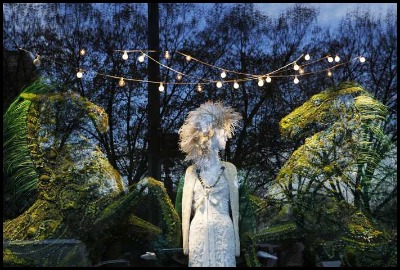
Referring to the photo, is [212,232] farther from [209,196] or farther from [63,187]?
[63,187]

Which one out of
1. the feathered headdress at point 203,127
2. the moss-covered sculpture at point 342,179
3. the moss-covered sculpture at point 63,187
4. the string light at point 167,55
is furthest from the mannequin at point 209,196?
the string light at point 167,55

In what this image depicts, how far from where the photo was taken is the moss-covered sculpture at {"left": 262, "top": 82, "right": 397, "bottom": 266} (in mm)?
5566

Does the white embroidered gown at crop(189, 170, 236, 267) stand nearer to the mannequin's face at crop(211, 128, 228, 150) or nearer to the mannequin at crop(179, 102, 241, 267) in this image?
the mannequin at crop(179, 102, 241, 267)

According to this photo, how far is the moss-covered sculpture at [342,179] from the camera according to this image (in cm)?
557

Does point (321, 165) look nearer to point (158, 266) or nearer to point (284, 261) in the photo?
point (284, 261)

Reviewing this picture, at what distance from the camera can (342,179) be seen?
5672 millimetres

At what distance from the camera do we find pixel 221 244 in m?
4.96

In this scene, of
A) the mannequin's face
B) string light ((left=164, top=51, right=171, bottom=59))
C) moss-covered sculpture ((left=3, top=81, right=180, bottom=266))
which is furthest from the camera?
string light ((left=164, top=51, right=171, bottom=59))

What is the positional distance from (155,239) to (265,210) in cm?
96

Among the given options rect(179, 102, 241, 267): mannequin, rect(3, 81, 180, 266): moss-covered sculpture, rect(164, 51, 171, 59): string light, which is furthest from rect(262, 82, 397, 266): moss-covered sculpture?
rect(164, 51, 171, 59): string light

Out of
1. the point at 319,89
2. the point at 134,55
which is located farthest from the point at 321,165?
the point at 134,55

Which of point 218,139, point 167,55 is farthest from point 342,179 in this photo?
point 167,55

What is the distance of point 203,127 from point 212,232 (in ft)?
2.64

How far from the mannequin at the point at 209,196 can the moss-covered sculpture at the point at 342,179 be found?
80 cm
